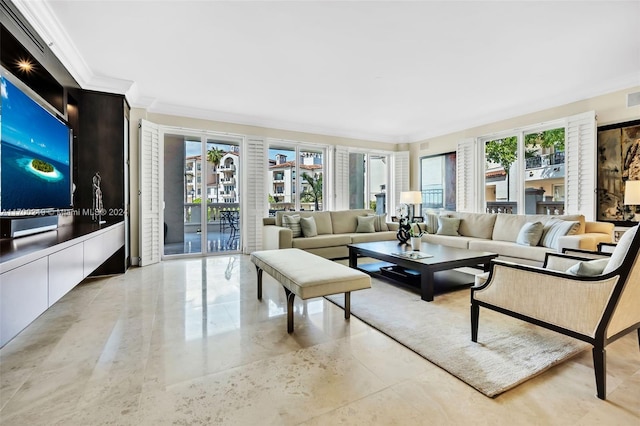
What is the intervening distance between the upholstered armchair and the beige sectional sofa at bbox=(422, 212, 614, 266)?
2131 mm

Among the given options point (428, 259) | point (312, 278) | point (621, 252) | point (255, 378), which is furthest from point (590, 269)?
point (255, 378)

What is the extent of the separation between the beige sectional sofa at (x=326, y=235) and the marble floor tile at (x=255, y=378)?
2.15 meters

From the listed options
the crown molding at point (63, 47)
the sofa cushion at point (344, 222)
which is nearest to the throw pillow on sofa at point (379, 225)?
the sofa cushion at point (344, 222)

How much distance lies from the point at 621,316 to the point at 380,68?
3.11m

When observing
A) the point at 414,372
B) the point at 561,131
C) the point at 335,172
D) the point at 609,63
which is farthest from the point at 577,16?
the point at 335,172

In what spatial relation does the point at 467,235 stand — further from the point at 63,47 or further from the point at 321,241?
the point at 63,47

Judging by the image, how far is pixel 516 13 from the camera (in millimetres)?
2525

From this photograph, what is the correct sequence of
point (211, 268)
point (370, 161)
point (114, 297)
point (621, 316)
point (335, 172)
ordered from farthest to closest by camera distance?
point (370, 161) < point (335, 172) < point (211, 268) < point (114, 297) < point (621, 316)

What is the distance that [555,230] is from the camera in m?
3.85

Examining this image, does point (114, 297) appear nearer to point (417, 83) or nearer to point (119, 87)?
point (119, 87)

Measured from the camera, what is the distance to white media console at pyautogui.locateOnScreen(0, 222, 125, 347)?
4.02ft

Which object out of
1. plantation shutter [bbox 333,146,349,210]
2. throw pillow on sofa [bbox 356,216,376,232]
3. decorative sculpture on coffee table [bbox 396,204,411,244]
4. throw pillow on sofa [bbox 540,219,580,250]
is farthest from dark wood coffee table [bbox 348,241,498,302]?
plantation shutter [bbox 333,146,349,210]

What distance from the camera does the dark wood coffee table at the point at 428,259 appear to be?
3.00 m

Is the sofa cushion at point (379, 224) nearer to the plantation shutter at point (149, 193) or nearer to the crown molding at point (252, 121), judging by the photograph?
the crown molding at point (252, 121)
